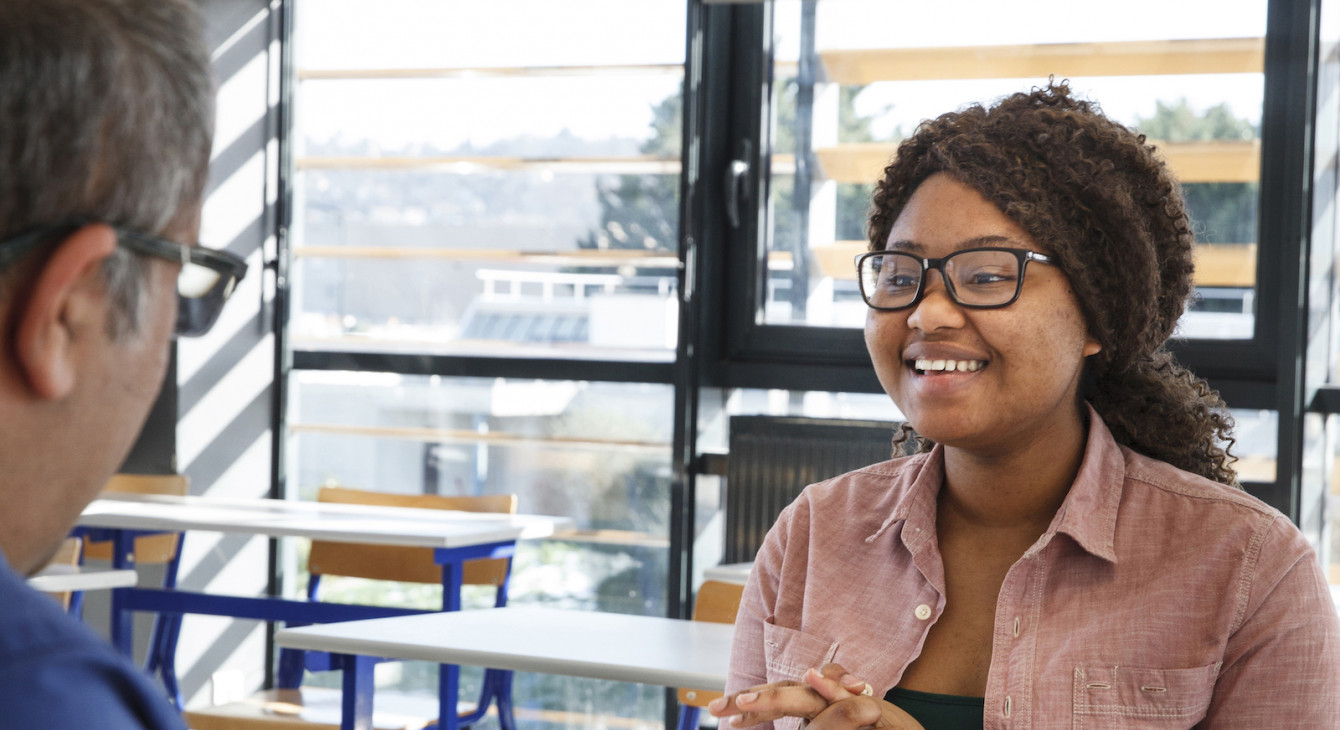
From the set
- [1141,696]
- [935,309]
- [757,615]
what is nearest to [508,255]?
[757,615]

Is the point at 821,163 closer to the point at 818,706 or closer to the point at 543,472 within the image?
the point at 543,472

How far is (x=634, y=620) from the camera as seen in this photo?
8.53 feet

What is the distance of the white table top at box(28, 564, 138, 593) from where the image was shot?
2.95 metres

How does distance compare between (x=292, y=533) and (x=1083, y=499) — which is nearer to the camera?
(x=1083, y=499)

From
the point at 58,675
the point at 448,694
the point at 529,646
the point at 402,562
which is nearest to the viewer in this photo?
the point at 58,675

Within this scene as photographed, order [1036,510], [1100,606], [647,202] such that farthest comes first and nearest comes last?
[647,202], [1036,510], [1100,606]

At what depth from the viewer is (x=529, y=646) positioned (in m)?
2.24

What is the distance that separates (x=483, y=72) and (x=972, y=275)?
11.6 ft

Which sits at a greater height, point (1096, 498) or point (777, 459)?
point (1096, 498)

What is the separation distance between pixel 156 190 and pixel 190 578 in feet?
15.1

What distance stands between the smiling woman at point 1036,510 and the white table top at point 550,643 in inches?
20.2

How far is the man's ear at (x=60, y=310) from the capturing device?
53 centimetres

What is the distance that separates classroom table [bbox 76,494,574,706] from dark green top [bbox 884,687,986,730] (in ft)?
6.34

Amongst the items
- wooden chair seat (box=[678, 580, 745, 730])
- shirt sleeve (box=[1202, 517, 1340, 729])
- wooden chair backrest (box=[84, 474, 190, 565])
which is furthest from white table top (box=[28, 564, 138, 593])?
shirt sleeve (box=[1202, 517, 1340, 729])
